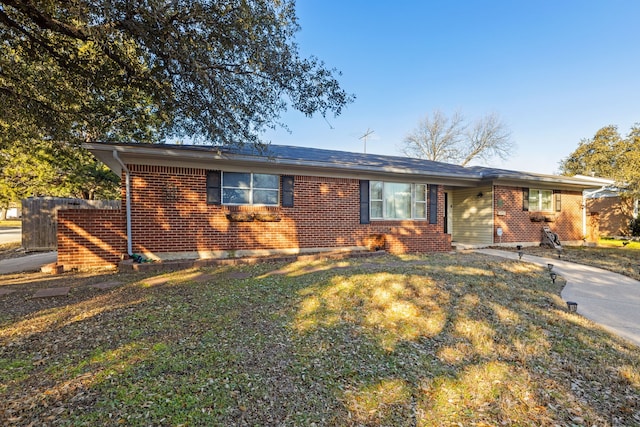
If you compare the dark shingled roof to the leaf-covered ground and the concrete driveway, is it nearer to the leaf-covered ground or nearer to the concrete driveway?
the leaf-covered ground

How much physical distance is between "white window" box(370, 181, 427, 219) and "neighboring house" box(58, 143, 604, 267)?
32 mm

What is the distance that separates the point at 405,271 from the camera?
591 cm

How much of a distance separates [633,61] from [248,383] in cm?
1610

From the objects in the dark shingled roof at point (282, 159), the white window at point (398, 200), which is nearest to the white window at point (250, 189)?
the dark shingled roof at point (282, 159)

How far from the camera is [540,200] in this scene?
12547 millimetres

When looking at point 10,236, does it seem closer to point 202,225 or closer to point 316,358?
point 202,225

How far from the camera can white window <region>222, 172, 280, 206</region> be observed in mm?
8367

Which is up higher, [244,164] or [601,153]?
[601,153]

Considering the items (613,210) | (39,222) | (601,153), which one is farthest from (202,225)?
(601,153)

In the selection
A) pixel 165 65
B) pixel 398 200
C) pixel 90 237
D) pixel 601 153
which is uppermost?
pixel 601 153

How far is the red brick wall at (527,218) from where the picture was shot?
1172 centimetres

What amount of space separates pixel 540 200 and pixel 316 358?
13.0 metres

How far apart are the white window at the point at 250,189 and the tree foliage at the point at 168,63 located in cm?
165

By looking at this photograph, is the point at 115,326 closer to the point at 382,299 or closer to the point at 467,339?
the point at 382,299
